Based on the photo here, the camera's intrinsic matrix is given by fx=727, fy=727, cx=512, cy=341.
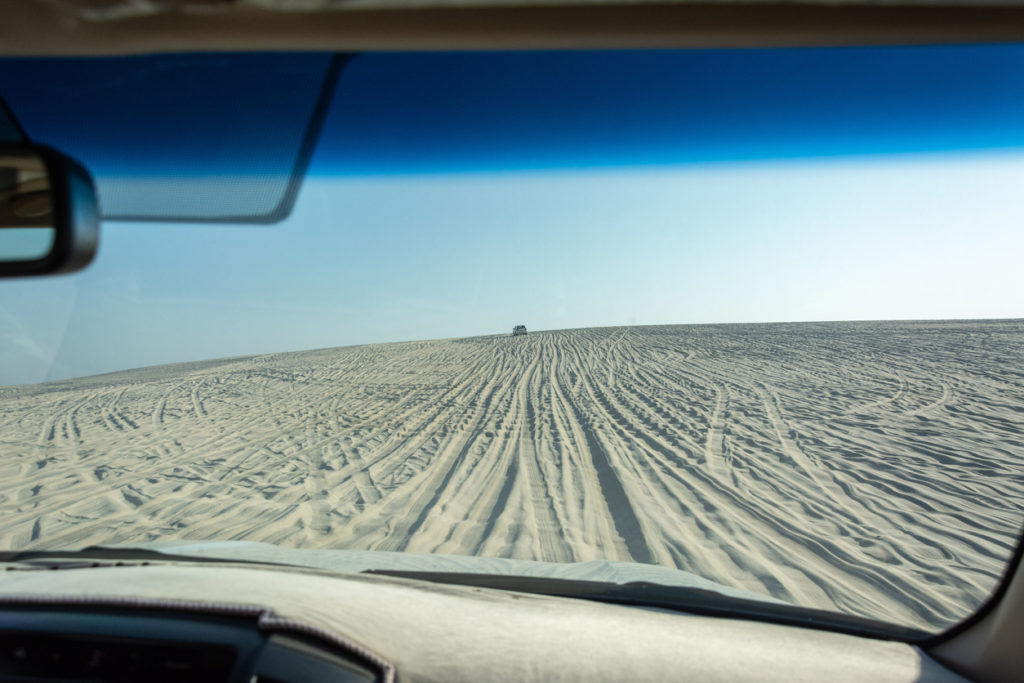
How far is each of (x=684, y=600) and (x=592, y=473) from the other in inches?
227

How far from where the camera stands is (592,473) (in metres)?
7.98

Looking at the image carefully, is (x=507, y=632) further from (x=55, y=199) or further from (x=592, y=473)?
(x=592, y=473)

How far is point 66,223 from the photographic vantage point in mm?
1713

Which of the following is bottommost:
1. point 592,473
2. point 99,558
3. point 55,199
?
point 592,473

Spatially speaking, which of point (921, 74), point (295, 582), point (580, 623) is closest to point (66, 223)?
point (295, 582)

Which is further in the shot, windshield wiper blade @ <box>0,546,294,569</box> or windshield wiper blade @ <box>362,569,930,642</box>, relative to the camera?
windshield wiper blade @ <box>0,546,294,569</box>

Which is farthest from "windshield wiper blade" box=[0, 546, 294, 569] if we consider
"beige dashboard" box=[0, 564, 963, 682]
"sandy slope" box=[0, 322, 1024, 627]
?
"sandy slope" box=[0, 322, 1024, 627]

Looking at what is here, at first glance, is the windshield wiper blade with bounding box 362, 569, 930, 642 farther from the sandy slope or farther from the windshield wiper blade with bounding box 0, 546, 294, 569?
the sandy slope

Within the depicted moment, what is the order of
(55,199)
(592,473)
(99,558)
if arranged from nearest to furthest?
(55,199), (99,558), (592,473)

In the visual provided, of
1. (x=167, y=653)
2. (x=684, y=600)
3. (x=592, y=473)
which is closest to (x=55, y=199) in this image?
(x=167, y=653)

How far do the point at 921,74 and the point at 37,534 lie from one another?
5.98 meters

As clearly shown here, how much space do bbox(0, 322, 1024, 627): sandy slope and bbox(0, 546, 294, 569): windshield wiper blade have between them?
7.67 feet

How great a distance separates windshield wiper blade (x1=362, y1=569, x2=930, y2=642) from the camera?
2107 millimetres

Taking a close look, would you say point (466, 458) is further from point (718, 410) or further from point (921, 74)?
point (921, 74)
